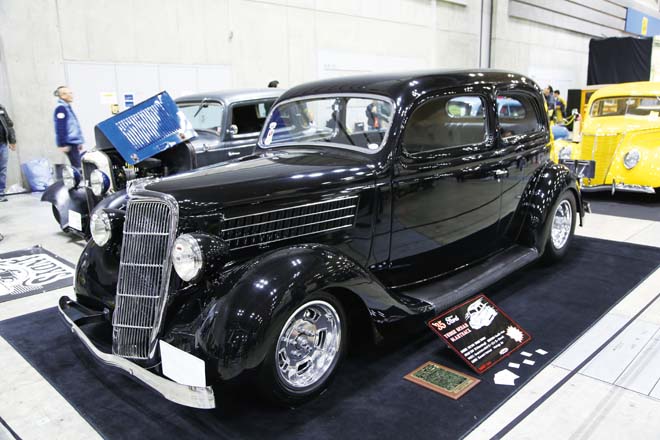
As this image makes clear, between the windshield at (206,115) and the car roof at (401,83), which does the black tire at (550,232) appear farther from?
the windshield at (206,115)

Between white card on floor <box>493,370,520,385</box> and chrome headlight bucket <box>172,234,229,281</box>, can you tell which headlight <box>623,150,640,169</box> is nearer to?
white card on floor <box>493,370,520,385</box>

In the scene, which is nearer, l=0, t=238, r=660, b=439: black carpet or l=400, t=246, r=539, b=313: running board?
l=0, t=238, r=660, b=439: black carpet

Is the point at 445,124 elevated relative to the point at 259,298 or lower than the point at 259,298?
elevated

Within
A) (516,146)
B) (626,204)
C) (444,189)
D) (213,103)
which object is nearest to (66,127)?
(213,103)

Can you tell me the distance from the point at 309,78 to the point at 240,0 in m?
2.47

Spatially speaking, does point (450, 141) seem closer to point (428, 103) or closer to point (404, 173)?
point (428, 103)

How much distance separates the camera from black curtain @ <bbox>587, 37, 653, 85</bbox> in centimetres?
1855

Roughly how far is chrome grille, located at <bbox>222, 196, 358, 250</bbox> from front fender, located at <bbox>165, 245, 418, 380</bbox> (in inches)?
9.2

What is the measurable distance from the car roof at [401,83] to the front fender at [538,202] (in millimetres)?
848

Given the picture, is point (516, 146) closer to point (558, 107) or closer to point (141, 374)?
point (141, 374)

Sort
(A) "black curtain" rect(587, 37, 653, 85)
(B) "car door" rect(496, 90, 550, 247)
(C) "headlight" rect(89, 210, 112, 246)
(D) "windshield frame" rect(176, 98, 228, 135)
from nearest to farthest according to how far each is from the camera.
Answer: (C) "headlight" rect(89, 210, 112, 246), (B) "car door" rect(496, 90, 550, 247), (D) "windshield frame" rect(176, 98, 228, 135), (A) "black curtain" rect(587, 37, 653, 85)

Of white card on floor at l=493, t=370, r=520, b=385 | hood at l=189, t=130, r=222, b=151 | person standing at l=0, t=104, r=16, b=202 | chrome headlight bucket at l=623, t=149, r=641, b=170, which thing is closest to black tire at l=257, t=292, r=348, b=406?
white card on floor at l=493, t=370, r=520, b=385

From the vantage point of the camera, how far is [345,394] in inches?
103

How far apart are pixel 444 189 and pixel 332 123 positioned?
85cm
